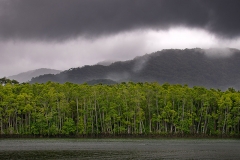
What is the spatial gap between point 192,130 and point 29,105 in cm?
4339

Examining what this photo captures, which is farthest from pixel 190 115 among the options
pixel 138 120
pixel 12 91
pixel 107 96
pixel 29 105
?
pixel 12 91

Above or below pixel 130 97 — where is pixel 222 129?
below

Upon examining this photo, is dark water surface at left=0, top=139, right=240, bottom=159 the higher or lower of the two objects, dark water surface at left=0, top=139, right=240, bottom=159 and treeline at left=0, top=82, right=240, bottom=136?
the lower

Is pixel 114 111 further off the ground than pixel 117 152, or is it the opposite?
pixel 114 111

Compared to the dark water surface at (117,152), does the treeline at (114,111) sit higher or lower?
higher

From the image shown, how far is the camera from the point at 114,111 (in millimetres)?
97188

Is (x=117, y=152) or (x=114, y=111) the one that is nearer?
(x=117, y=152)

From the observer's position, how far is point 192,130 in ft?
330

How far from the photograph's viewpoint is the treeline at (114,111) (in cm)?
9469

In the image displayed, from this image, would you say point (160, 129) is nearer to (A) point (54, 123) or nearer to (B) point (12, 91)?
(A) point (54, 123)

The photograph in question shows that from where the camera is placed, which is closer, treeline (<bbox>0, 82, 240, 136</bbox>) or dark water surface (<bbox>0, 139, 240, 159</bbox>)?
dark water surface (<bbox>0, 139, 240, 159</bbox>)

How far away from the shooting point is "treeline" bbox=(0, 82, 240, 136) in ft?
311

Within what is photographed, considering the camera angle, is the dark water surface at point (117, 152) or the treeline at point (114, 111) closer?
the dark water surface at point (117, 152)

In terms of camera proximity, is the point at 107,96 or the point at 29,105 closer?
the point at 29,105
